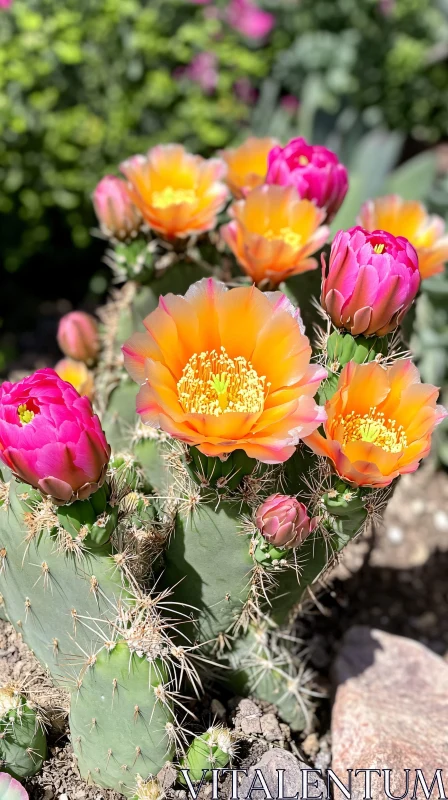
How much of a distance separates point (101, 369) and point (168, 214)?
44 cm

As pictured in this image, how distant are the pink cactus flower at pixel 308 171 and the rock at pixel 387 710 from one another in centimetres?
91

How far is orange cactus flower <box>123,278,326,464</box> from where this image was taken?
861 millimetres

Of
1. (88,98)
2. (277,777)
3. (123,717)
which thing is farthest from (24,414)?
(88,98)

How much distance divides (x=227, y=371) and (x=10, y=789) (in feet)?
2.19

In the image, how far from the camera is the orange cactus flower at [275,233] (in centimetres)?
122

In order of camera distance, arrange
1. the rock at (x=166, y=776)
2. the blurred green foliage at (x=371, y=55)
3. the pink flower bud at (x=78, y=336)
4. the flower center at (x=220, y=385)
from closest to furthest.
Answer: the flower center at (x=220, y=385)
the rock at (x=166, y=776)
the pink flower bud at (x=78, y=336)
the blurred green foliage at (x=371, y=55)

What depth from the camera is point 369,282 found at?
971 mm

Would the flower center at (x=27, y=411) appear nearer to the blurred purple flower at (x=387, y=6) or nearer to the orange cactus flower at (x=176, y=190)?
the orange cactus flower at (x=176, y=190)

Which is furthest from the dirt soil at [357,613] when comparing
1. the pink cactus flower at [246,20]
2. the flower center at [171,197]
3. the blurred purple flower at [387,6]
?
the blurred purple flower at [387,6]

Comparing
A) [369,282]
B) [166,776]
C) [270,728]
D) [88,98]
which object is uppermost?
[369,282]

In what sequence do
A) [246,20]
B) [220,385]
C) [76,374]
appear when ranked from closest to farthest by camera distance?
[220,385] → [76,374] → [246,20]

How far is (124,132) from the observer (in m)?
2.62

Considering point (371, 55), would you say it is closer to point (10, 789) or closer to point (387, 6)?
point (387, 6)

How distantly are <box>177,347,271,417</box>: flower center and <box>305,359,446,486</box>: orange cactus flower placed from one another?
0.09m
